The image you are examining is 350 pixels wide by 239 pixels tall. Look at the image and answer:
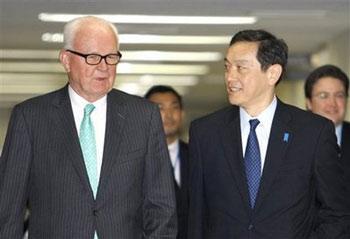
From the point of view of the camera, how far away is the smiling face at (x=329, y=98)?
599 cm

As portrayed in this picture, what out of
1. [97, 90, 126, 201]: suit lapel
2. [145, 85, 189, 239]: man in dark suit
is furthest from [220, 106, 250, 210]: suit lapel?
[145, 85, 189, 239]: man in dark suit

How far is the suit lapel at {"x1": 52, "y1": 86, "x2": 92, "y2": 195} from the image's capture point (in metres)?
4.23

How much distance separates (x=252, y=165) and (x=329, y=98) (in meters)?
1.65

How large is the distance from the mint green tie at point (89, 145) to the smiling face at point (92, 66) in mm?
93

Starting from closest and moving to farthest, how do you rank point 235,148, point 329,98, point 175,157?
A: 1. point 235,148
2. point 329,98
3. point 175,157

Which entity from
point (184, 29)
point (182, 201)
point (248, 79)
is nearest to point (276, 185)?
point (248, 79)

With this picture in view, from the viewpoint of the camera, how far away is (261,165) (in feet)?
14.9

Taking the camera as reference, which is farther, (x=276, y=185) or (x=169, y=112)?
(x=169, y=112)

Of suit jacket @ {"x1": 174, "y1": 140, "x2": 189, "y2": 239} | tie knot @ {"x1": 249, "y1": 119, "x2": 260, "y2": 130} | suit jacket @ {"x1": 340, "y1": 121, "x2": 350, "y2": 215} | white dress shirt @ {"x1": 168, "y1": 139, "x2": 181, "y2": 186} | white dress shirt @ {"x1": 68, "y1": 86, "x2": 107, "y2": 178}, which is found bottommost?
suit jacket @ {"x1": 174, "y1": 140, "x2": 189, "y2": 239}

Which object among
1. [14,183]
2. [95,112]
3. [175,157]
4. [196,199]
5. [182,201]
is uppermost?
[95,112]

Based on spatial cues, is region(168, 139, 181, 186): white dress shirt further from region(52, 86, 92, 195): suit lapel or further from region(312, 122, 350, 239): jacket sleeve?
region(52, 86, 92, 195): suit lapel

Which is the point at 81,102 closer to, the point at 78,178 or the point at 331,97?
the point at 78,178

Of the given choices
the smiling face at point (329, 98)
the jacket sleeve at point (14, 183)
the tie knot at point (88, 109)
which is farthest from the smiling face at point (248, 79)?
the smiling face at point (329, 98)

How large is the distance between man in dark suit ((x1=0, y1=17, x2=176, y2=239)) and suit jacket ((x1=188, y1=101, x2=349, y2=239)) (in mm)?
279
